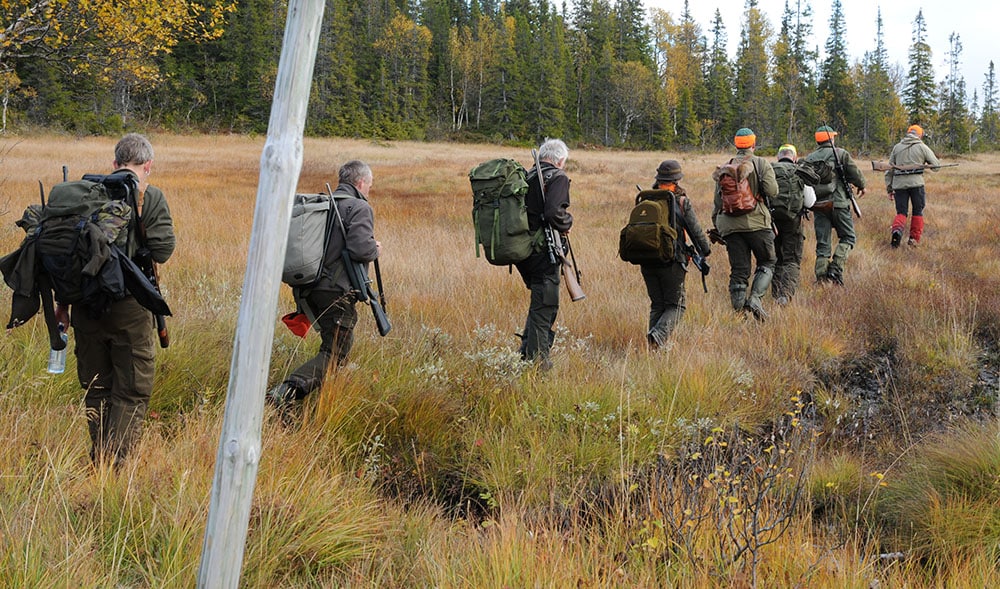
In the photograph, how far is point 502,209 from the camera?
18.5 ft

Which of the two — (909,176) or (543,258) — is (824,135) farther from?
(543,258)

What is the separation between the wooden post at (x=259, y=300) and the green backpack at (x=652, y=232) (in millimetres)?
4627

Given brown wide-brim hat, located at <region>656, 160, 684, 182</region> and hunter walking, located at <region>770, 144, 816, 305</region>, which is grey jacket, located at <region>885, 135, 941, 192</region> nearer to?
hunter walking, located at <region>770, 144, 816, 305</region>

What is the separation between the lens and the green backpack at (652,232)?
623 centimetres

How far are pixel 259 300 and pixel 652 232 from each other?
477cm

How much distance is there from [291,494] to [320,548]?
354mm

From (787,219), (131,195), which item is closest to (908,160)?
(787,219)

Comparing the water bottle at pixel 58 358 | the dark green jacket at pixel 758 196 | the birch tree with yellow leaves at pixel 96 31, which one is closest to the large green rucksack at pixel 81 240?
the water bottle at pixel 58 358

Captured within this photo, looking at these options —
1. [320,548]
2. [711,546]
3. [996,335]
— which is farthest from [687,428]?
[996,335]

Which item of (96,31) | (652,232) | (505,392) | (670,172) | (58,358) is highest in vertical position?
(96,31)

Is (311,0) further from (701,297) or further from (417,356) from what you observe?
(701,297)

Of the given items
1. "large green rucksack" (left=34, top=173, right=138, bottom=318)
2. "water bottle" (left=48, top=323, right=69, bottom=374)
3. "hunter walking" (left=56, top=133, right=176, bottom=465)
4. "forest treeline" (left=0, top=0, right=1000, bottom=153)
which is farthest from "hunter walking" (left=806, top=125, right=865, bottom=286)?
"forest treeline" (left=0, top=0, right=1000, bottom=153)

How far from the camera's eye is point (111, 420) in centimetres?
377

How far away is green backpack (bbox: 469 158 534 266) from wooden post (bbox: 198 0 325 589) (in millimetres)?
3622
